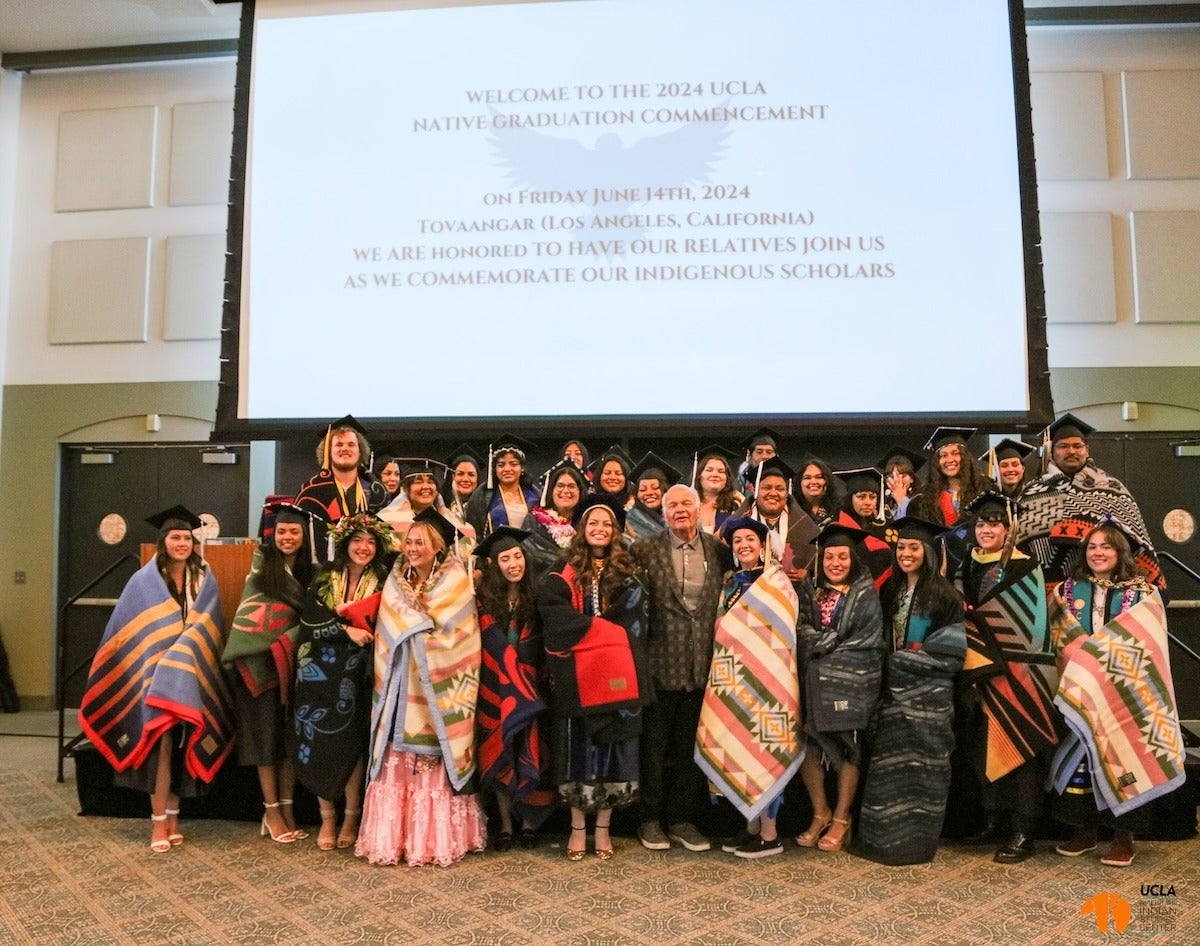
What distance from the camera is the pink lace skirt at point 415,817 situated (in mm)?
3557

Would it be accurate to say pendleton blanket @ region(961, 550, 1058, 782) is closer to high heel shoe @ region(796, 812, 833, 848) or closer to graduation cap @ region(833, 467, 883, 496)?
high heel shoe @ region(796, 812, 833, 848)

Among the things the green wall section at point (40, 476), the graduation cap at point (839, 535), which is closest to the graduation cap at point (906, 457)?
the graduation cap at point (839, 535)

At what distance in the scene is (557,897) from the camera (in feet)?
10.6

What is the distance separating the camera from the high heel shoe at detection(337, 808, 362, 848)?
12.4 feet

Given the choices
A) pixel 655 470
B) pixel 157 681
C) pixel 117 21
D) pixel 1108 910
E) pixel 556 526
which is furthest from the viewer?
pixel 117 21

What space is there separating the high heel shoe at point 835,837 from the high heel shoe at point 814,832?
21 mm

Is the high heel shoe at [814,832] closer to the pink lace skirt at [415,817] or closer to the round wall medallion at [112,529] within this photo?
the pink lace skirt at [415,817]

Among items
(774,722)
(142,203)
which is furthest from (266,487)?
(774,722)

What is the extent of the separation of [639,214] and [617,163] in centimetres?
39

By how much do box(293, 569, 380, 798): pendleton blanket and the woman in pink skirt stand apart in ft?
0.38

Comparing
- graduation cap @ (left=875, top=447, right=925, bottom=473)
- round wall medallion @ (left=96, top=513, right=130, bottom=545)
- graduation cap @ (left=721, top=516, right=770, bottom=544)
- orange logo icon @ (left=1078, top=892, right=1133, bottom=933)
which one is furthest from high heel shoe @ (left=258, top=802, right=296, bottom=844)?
round wall medallion @ (left=96, top=513, right=130, bottom=545)

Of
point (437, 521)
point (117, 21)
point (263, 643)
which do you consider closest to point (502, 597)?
point (437, 521)

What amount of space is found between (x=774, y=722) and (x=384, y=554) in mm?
1795

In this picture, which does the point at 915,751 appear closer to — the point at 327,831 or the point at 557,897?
the point at 557,897
